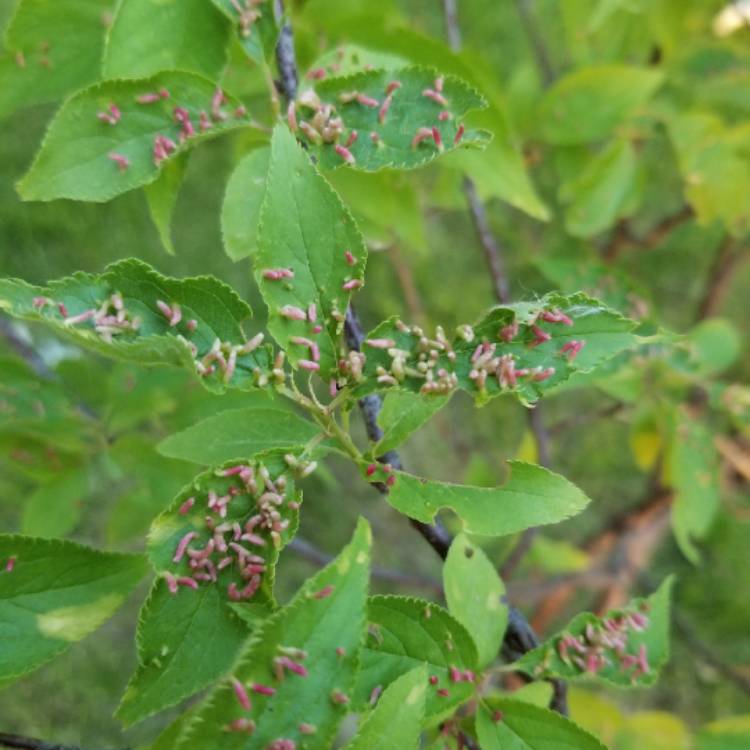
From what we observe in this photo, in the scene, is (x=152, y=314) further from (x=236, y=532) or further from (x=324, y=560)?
(x=324, y=560)

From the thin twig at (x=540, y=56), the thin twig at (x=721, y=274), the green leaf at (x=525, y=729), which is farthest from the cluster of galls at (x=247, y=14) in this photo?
the thin twig at (x=721, y=274)

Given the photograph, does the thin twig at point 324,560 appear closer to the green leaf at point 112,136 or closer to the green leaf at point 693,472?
the green leaf at point 693,472

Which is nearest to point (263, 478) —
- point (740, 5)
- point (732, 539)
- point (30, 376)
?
point (30, 376)

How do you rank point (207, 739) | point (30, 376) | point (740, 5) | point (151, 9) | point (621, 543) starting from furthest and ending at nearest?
point (621, 543)
point (740, 5)
point (30, 376)
point (151, 9)
point (207, 739)

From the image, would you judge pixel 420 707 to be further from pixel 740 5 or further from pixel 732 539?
pixel 732 539

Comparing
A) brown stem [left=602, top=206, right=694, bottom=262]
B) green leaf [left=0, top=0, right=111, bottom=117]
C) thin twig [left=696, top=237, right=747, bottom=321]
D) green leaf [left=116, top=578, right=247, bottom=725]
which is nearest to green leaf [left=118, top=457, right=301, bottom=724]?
green leaf [left=116, top=578, right=247, bottom=725]

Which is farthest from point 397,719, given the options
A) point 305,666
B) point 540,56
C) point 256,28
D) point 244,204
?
point 540,56
